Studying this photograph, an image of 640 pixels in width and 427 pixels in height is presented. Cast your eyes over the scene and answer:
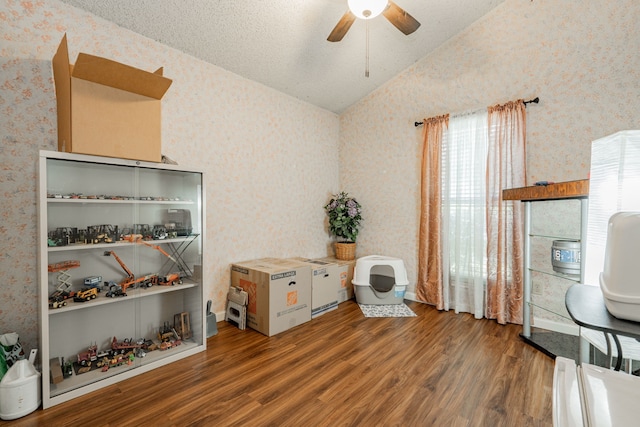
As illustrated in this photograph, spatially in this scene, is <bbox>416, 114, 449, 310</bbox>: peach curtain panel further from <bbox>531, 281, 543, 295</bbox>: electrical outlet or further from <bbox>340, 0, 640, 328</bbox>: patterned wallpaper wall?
<bbox>531, 281, 543, 295</bbox>: electrical outlet

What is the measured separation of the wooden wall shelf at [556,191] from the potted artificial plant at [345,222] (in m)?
1.71

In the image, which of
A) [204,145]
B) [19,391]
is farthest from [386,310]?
[19,391]

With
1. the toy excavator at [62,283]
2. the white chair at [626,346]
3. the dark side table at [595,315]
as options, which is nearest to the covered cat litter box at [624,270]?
the dark side table at [595,315]

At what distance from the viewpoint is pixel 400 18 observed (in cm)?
198

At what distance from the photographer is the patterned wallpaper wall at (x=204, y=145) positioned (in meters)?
1.71

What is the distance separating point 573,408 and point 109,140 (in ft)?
7.30

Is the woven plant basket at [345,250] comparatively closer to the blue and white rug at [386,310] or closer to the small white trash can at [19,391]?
the blue and white rug at [386,310]

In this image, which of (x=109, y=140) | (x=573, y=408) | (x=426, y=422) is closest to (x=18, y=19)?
(x=109, y=140)

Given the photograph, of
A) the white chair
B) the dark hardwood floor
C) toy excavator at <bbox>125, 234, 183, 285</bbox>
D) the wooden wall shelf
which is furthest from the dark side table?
toy excavator at <bbox>125, 234, 183, 285</bbox>

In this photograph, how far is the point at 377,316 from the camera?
2842mm

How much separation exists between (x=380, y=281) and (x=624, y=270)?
8.51ft

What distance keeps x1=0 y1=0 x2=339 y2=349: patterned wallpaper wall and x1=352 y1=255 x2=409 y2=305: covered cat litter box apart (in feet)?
2.57

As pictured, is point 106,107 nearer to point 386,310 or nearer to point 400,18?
point 400,18

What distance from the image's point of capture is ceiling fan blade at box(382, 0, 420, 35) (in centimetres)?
191
